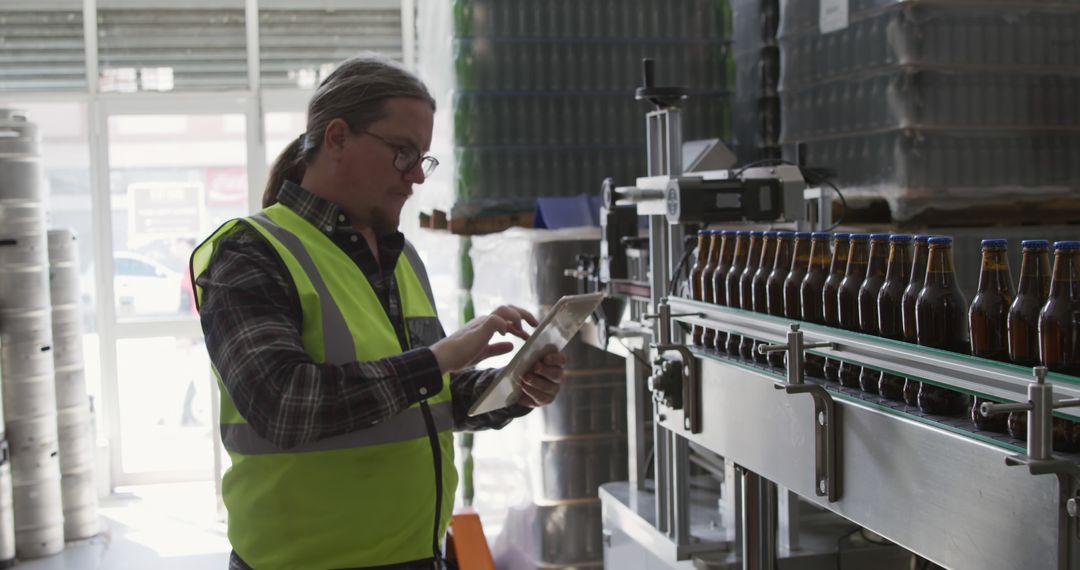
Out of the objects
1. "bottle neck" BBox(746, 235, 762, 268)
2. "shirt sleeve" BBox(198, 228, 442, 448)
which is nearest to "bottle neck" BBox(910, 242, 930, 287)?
"bottle neck" BBox(746, 235, 762, 268)

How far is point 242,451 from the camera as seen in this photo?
1657 millimetres

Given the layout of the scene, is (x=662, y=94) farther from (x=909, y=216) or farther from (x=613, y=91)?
(x=613, y=91)

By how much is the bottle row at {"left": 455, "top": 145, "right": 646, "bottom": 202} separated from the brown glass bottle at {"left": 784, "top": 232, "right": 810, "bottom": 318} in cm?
277

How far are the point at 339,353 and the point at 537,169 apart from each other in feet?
10.2

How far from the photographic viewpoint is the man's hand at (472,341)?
1576 millimetres

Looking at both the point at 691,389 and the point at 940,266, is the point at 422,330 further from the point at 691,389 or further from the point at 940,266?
the point at 940,266

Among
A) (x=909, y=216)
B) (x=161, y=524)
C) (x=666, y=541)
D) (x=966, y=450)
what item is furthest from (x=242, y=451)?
(x=161, y=524)

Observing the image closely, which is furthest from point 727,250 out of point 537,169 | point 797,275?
point 537,169

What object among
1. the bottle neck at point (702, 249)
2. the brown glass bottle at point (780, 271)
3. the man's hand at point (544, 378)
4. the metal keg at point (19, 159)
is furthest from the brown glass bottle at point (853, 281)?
A: the metal keg at point (19, 159)

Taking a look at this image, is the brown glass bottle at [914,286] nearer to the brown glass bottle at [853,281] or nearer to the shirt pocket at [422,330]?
the brown glass bottle at [853,281]

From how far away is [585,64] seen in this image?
182 inches

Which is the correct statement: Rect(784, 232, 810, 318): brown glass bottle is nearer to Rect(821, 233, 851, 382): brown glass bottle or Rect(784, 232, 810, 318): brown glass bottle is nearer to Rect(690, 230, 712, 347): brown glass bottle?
Rect(821, 233, 851, 382): brown glass bottle

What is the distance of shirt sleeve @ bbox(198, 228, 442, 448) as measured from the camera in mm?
1494

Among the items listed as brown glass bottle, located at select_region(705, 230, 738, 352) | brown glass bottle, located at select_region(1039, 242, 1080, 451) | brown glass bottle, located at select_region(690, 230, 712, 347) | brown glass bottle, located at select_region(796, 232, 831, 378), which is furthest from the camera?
brown glass bottle, located at select_region(690, 230, 712, 347)
